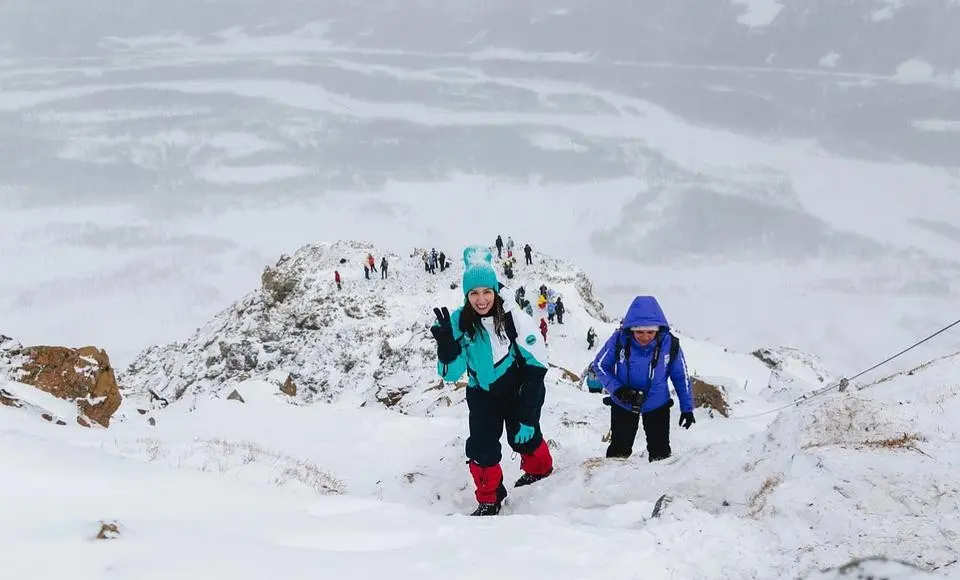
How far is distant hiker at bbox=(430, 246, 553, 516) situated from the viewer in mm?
5539

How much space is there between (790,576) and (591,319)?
32132 mm

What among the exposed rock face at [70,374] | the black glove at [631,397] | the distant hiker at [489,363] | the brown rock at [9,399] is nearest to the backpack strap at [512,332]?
the distant hiker at [489,363]

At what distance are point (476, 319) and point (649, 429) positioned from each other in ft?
8.45

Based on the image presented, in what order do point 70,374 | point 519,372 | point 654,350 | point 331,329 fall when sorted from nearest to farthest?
point 519,372 < point 654,350 < point 70,374 < point 331,329

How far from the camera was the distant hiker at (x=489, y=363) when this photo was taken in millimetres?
5539

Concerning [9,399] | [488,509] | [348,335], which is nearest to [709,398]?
[488,509]

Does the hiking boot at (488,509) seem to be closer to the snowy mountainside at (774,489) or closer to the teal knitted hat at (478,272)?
the snowy mountainside at (774,489)

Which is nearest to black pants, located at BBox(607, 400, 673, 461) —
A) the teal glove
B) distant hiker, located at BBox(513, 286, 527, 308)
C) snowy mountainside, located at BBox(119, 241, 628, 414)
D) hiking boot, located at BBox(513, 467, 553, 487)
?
hiking boot, located at BBox(513, 467, 553, 487)

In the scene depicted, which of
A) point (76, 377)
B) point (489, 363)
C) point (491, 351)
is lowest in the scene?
point (76, 377)

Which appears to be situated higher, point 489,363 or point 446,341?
point 446,341

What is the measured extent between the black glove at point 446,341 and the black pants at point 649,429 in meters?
2.17

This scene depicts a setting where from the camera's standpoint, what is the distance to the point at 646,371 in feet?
20.9

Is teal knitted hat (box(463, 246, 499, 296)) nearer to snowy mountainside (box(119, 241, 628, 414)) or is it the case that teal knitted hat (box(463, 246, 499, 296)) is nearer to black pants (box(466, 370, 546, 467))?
black pants (box(466, 370, 546, 467))

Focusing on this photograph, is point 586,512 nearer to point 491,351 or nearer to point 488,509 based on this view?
point 488,509
